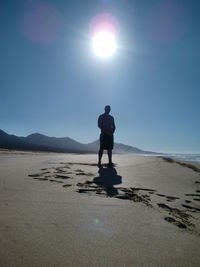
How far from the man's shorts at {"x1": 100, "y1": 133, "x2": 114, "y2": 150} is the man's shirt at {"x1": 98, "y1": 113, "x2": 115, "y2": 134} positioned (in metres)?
0.11

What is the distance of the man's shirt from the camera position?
6398 mm

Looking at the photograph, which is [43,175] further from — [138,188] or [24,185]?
[138,188]

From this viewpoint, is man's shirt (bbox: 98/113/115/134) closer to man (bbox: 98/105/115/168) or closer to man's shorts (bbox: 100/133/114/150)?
man (bbox: 98/105/115/168)

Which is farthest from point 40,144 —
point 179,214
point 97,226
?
point 97,226

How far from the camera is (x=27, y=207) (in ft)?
6.77

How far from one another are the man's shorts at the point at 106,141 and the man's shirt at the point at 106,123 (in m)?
0.11

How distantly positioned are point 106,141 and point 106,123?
0.51 metres

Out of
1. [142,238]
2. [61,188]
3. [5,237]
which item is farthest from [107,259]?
[61,188]

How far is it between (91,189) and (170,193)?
3.36 feet

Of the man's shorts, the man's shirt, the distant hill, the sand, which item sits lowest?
the sand

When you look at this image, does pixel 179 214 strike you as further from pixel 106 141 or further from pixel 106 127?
pixel 106 127

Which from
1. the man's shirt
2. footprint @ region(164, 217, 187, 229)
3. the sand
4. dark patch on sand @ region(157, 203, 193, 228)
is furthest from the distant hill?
footprint @ region(164, 217, 187, 229)

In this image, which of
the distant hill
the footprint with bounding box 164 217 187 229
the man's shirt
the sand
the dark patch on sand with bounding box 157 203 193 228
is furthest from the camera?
the distant hill

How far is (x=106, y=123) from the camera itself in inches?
252
